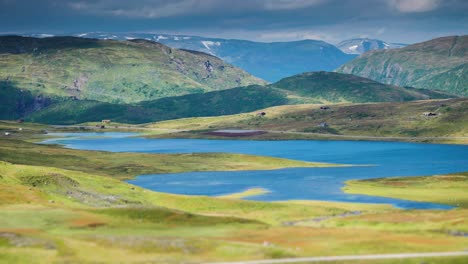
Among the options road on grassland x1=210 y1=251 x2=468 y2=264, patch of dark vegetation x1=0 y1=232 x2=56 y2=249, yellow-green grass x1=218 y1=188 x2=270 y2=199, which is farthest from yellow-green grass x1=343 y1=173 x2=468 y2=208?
patch of dark vegetation x1=0 y1=232 x2=56 y2=249

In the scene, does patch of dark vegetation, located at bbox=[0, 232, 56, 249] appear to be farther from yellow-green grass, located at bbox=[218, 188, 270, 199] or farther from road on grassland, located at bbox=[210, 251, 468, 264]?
yellow-green grass, located at bbox=[218, 188, 270, 199]

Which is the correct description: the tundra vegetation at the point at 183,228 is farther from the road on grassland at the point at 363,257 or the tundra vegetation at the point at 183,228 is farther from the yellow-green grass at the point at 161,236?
the road on grassland at the point at 363,257

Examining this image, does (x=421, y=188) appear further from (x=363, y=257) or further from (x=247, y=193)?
(x=363, y=257)

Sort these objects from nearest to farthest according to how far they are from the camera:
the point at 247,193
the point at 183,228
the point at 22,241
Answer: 1. the point at 22,241
2. the point at 183,228
3. the point at 247,193

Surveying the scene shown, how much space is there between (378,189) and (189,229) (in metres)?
90.2

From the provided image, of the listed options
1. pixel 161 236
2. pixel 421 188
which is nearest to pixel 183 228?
pixel 161 236

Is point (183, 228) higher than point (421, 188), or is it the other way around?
point (183, 228)

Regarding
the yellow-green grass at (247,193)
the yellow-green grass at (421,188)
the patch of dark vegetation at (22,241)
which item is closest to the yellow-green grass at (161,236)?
the patch of dark vegetation at (22,241)

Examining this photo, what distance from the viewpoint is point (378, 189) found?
16850 centimetres

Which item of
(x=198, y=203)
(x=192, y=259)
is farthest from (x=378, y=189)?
(x=192, y=259)

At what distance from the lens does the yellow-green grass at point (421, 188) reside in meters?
146

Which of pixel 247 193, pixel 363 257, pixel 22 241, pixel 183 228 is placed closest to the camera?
pixel 363 257

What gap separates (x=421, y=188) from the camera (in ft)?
539

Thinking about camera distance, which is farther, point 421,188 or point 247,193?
point 247,193
